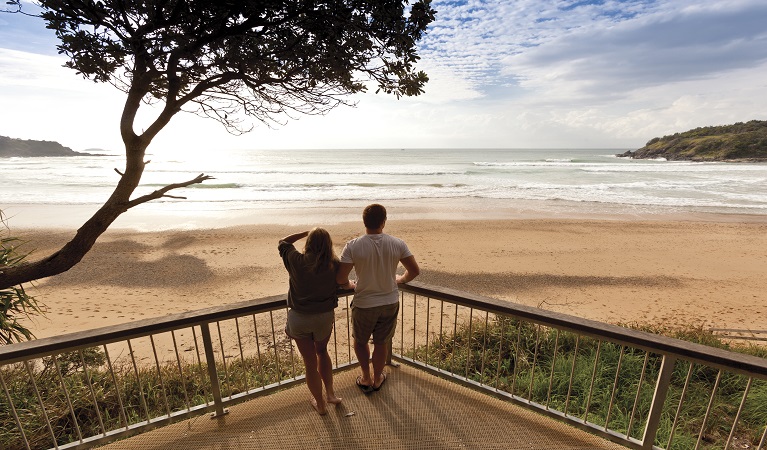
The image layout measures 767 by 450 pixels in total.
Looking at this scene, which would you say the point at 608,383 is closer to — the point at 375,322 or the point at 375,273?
the point at 375,322

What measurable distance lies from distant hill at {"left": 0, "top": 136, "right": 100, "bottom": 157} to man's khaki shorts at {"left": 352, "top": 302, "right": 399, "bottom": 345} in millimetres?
129900

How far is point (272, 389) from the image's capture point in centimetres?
344

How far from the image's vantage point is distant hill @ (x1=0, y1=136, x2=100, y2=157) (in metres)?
94.9

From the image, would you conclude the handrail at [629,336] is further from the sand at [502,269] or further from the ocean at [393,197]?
the ocean at [393,197]

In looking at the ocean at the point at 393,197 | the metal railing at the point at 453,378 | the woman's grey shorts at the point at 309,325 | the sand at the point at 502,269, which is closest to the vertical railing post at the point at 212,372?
the metal railing at the point at 453,378

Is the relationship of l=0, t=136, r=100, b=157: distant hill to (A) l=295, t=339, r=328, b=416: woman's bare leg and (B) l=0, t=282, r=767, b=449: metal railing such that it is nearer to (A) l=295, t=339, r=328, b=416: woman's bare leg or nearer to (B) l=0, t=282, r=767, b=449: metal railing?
(B) l=0, t=282, r=767, b=449: metal railing

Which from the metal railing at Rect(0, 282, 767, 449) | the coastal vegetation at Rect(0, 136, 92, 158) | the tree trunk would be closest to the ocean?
the metal railing at Rect(0, 282, 767, 449)

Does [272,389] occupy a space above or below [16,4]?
below

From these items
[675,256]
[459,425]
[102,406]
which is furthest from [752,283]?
[102,406]

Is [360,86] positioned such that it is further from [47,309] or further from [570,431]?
[47,309]

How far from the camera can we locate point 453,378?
3588mm

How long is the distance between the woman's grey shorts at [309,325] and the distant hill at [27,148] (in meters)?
130

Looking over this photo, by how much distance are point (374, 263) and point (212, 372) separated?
1623 millimetres

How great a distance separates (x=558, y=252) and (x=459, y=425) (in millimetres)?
12508
